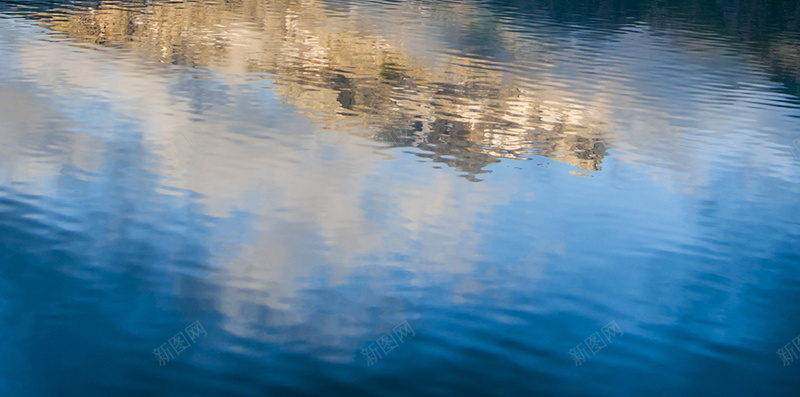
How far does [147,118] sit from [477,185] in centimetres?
977

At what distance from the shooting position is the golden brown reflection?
21.2 metres

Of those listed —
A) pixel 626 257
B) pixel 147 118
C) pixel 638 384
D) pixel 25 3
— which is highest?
pixel 25 3

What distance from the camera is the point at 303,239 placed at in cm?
1397

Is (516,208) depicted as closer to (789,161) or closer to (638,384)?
(638,384)

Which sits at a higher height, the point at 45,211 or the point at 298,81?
the point at 298,81

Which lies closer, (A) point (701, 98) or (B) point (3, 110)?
(B) point (3, 110)

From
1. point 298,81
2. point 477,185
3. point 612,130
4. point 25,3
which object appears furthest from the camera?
point 25,3

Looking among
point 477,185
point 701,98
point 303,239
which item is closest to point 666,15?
point 701,98
